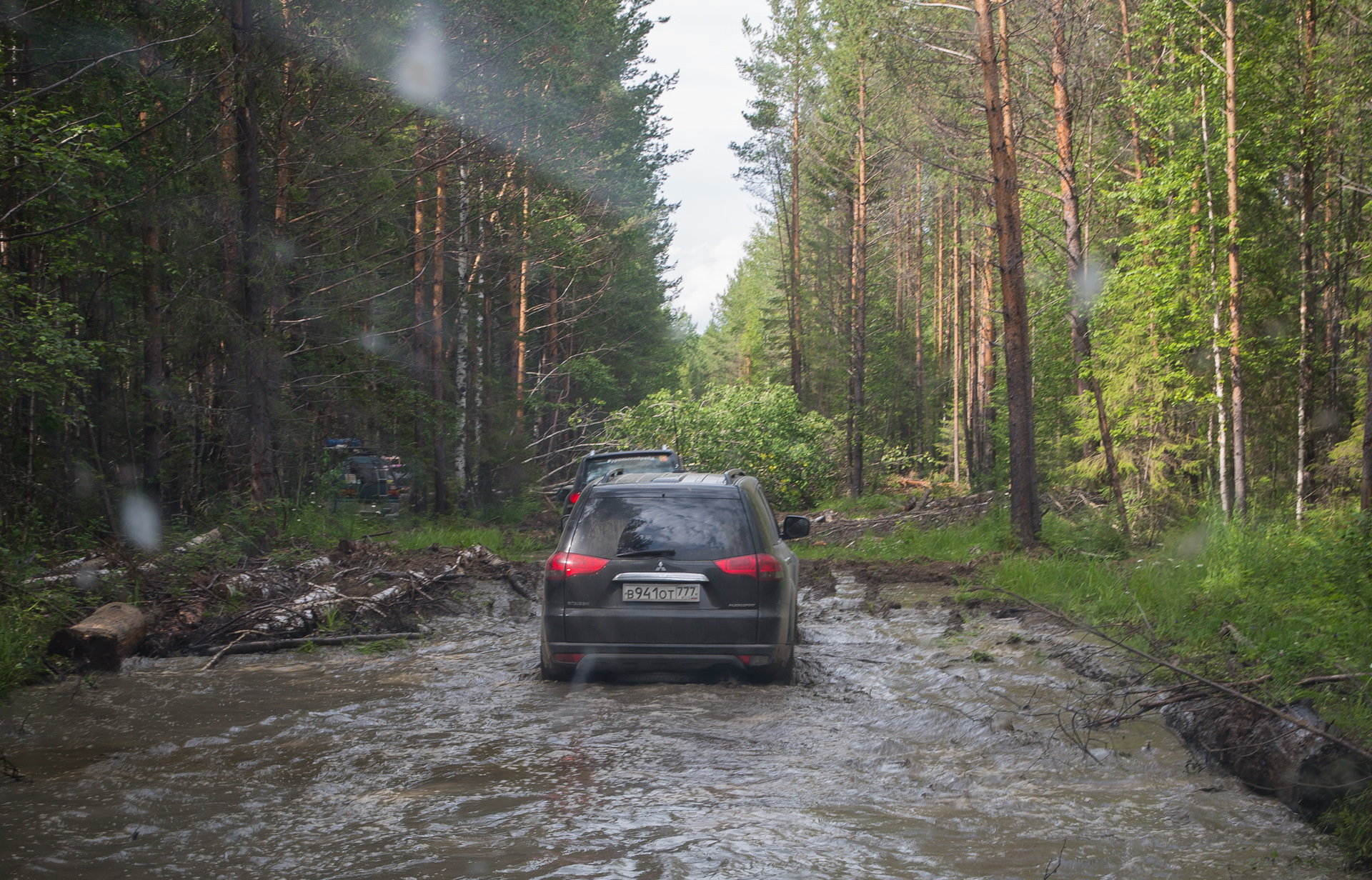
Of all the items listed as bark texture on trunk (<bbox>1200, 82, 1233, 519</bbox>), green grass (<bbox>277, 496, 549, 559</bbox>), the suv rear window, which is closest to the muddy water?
the suv rear window

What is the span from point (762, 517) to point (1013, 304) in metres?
9.26

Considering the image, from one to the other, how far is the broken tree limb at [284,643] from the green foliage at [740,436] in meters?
15.7

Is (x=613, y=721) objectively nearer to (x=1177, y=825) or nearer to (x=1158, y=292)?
(x=1177, y=825)

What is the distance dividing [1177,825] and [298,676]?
6.88 meters

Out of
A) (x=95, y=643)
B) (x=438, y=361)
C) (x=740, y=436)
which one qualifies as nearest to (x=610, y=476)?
(x=95, y=643)

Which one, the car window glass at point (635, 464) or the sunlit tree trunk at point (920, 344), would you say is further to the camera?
the sunlit tree trunk at point (920, 344)

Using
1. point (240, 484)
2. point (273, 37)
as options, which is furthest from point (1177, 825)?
point (273, 37)

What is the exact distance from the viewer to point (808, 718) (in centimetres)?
663

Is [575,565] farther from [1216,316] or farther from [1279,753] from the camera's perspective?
[1216,316]

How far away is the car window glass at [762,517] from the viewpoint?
24.0ft

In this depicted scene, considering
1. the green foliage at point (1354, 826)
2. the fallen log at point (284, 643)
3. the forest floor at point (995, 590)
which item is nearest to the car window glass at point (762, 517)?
the forest floor at point (995, 590)

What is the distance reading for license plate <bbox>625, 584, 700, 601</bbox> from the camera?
22.7 feet

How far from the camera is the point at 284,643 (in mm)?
9516

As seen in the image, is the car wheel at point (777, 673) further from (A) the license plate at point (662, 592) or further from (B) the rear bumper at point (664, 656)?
(A) the license plate at point (662, 592)
